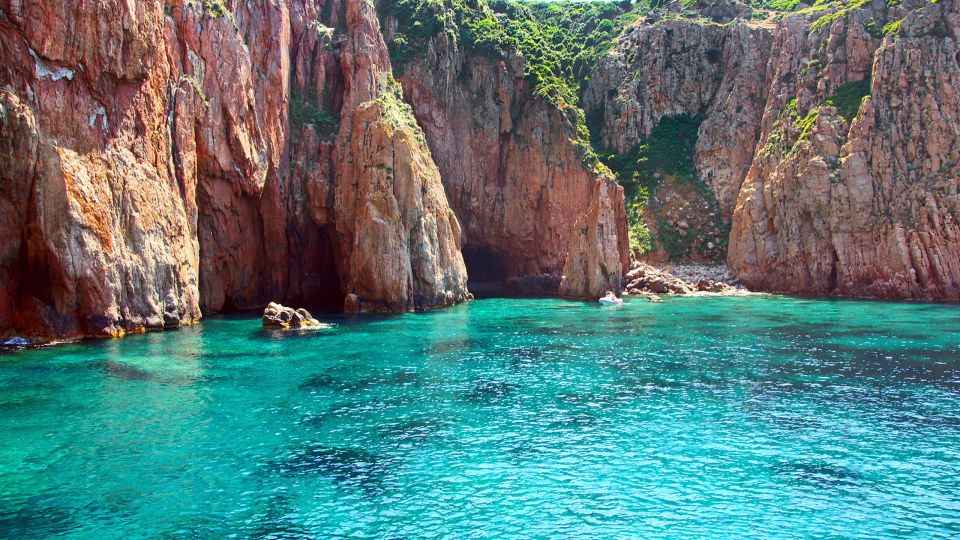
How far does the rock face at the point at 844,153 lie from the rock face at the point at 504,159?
17.8 metres

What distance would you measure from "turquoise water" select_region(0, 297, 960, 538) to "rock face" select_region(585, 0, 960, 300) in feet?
104

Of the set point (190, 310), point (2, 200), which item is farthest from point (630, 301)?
point (2, 200)

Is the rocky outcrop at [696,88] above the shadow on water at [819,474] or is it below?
above

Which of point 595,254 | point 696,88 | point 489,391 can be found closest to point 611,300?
point 595,254

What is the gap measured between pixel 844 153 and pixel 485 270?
47.5 metres

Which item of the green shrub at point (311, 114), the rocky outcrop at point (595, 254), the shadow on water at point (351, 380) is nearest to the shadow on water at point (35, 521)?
the shadow on water at point (351, 380)

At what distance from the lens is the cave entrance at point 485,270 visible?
95.4 metres

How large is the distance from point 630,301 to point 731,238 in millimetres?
20805

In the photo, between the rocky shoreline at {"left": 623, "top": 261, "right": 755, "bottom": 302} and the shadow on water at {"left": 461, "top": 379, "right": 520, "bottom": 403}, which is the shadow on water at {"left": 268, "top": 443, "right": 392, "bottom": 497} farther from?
the rocky shoreline at {"left": 623, "top": 261, "right": 755, "bottom": 302}

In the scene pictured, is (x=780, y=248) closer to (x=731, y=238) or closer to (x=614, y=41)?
(x=731, y=238)

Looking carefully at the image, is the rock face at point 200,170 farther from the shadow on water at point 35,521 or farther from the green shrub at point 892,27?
the green shrub at point 892,27

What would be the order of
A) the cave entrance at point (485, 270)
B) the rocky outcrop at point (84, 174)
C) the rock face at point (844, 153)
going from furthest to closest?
the cave entrance at point (485, 270)
the rock face at point (844, 153)
the rocky outcrop at point (84, 174)

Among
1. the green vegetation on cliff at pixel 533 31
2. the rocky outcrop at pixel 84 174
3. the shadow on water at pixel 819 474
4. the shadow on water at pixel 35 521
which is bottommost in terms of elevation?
the shadow on water at pixel 819 474

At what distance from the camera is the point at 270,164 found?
64.9 meters
